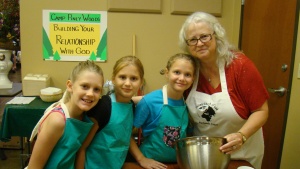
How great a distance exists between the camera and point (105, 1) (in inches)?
86.0

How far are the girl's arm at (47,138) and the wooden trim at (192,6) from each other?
5.18 feet

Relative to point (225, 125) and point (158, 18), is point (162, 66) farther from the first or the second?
point (225, 125)

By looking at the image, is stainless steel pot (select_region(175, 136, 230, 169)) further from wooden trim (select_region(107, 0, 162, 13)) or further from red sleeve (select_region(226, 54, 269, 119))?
wooden trim (select_region(107, 0, 162, 13))

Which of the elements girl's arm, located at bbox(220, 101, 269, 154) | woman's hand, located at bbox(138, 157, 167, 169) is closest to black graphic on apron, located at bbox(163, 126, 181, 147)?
woman's hand, located at bbox(138, 157, 167, 169)

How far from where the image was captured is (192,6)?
88.1 inches

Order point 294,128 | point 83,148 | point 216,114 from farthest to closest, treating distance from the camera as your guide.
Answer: point 294,128 < point 216,114 < point 83,148

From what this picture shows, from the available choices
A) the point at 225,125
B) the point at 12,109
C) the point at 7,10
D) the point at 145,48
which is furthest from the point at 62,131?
the point at 7,10

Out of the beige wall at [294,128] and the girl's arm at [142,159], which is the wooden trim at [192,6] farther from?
the girl's arm at [142,159]

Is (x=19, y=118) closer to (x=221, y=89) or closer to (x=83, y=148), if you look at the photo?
(x=83, y=148)

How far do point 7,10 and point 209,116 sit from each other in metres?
2.39

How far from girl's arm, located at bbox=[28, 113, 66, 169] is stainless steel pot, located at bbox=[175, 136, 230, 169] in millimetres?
454

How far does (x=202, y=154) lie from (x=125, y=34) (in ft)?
5.14

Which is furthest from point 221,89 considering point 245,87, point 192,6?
point 192,6

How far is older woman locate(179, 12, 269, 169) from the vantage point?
46.0 inches
